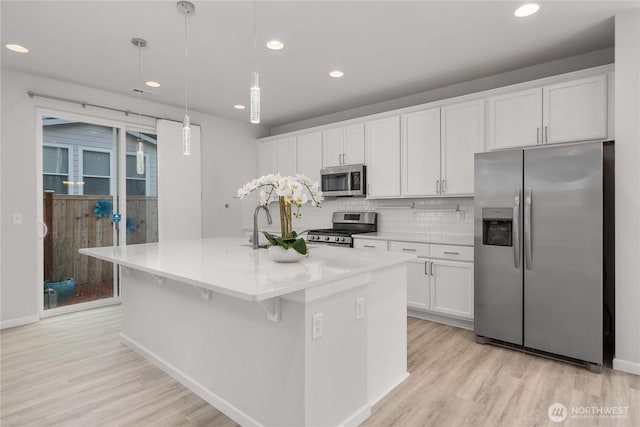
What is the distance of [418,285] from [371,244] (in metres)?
0.73

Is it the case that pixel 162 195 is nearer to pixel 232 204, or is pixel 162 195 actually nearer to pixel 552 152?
pixel 232 204

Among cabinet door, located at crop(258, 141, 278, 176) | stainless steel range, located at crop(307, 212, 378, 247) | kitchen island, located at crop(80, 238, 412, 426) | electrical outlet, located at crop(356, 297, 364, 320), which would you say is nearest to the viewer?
kitchen island, located at crop(80, 238, 412, 426)

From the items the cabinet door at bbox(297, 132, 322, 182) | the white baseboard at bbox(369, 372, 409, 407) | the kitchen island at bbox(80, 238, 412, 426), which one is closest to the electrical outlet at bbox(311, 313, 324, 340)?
the kitchen island at bbox(80, 238, 412, 426)

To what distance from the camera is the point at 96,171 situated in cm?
433

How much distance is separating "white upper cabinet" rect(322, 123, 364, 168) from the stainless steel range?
2.46 feet

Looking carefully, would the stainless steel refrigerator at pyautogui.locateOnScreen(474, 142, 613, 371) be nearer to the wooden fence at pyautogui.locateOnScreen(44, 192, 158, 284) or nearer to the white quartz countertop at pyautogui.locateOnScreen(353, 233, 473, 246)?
the white quartz countertop at pyautogui.locateOnScreen(353, 233, 473, 246)

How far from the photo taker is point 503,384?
243 centimetres

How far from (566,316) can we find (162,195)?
15.3ft

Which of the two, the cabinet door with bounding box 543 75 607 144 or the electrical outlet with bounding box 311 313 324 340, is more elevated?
the cabinet door with bounding box 543 75 607 144

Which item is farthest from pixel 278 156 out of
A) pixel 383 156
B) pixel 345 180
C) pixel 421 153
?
pixel 421 153

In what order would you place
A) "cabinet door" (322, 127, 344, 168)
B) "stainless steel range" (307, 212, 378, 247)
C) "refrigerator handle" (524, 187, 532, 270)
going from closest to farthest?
1. "refrigerator handle" (524, 187, 532, 270)
2. "stainless steel range" (307, 212, 378, 247)
3. "cabinet door" (322, 127, 344, 168)

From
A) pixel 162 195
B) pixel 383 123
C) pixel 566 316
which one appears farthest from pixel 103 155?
pixel 566 316

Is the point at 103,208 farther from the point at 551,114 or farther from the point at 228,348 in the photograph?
the point at 551,114

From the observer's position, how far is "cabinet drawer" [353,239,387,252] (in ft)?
13.5
